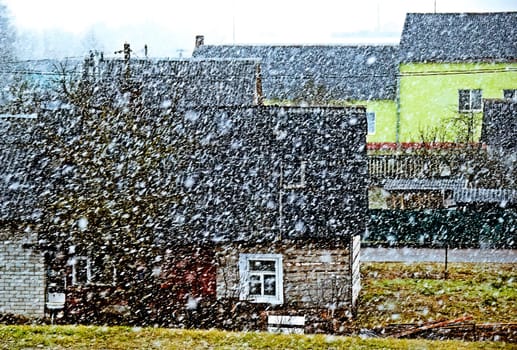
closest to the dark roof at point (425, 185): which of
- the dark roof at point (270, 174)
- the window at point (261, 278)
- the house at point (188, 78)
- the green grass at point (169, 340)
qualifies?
the house at point (188, 78)

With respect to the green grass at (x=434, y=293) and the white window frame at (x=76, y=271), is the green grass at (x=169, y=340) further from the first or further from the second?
the green grass at (x=434, y=293)

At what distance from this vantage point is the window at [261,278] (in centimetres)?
392

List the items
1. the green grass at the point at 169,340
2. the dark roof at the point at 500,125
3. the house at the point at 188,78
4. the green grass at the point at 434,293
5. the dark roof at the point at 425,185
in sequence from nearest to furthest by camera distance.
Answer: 1. the green grass at the point at 169,340
2. the green grass at the point at 434,293
3. the house at the point at 188,78
4. the dark roof at the point at 425,185
5. the dark roof at the point at 500,125

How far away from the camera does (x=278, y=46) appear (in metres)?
9.83

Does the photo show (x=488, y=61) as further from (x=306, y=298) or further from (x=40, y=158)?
(x=40, y=158)

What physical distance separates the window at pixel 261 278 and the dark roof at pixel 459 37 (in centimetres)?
579

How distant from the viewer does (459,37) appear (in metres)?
8.95

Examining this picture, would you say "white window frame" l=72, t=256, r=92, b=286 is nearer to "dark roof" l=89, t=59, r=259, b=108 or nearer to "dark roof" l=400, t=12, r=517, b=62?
"dark roof" l=89, t=59, r=259, b=108

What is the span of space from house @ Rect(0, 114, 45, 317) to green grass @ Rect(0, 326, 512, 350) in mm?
1856

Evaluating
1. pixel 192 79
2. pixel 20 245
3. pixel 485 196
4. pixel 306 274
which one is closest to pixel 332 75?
pixel 192 79

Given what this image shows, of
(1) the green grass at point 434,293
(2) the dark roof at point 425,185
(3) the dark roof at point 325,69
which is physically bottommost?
(1) the green grass at point 434,293

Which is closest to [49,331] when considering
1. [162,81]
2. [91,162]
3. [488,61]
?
[91,162]

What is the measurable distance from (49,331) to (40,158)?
2.33m

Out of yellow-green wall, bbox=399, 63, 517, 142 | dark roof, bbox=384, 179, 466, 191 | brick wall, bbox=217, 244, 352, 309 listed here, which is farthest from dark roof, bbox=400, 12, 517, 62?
brick wall, bbox=217, 244, 352, 309
